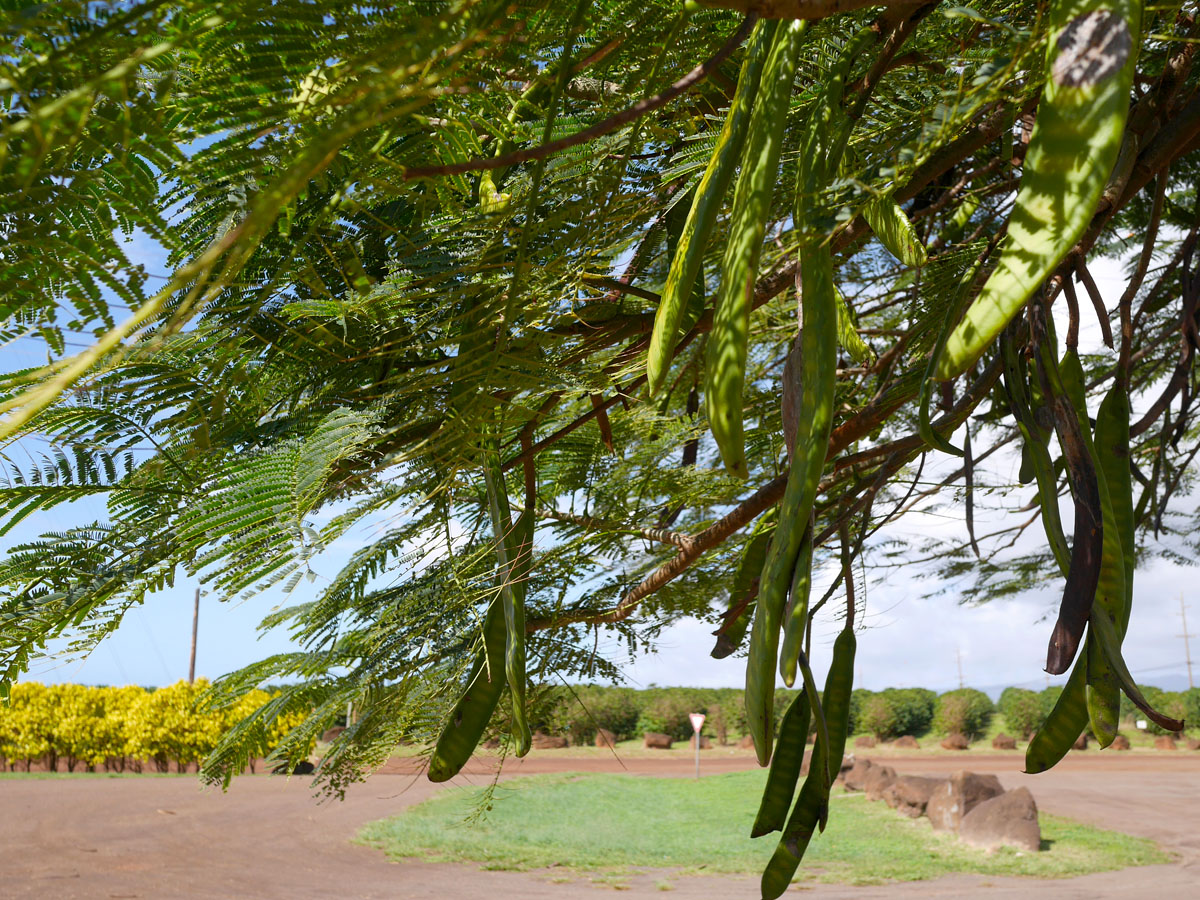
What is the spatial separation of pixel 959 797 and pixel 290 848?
6.41 m

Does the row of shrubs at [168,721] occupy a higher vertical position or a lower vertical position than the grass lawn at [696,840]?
higher

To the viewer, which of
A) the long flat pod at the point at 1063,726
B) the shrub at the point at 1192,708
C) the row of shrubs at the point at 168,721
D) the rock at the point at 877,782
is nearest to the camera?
the long flat pod at the point at 1063,726

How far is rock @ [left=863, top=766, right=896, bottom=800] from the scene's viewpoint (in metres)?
12.0

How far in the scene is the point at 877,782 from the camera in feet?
39.9

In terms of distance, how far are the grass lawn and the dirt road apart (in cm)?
36

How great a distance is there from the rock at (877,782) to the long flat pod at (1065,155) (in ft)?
40.6

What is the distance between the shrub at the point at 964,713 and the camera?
68.6 ft

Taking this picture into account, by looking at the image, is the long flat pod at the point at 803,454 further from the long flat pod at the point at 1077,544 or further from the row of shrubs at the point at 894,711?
the row of shrubs at the point at 894,711

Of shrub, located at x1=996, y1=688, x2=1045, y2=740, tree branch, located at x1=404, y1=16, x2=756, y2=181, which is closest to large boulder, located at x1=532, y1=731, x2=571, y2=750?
shrub, located at x1=996, y1=688, x2=1045, y2=740

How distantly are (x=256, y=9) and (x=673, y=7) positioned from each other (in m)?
0.58

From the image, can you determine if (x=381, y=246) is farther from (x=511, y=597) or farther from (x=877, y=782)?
(x=877, y=782)

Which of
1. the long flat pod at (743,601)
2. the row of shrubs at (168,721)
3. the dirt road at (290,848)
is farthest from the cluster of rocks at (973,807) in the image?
the long flat pod at (743,601)

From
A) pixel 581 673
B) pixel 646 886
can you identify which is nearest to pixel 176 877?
pixel 646 886

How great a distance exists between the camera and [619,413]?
2.88 metres
